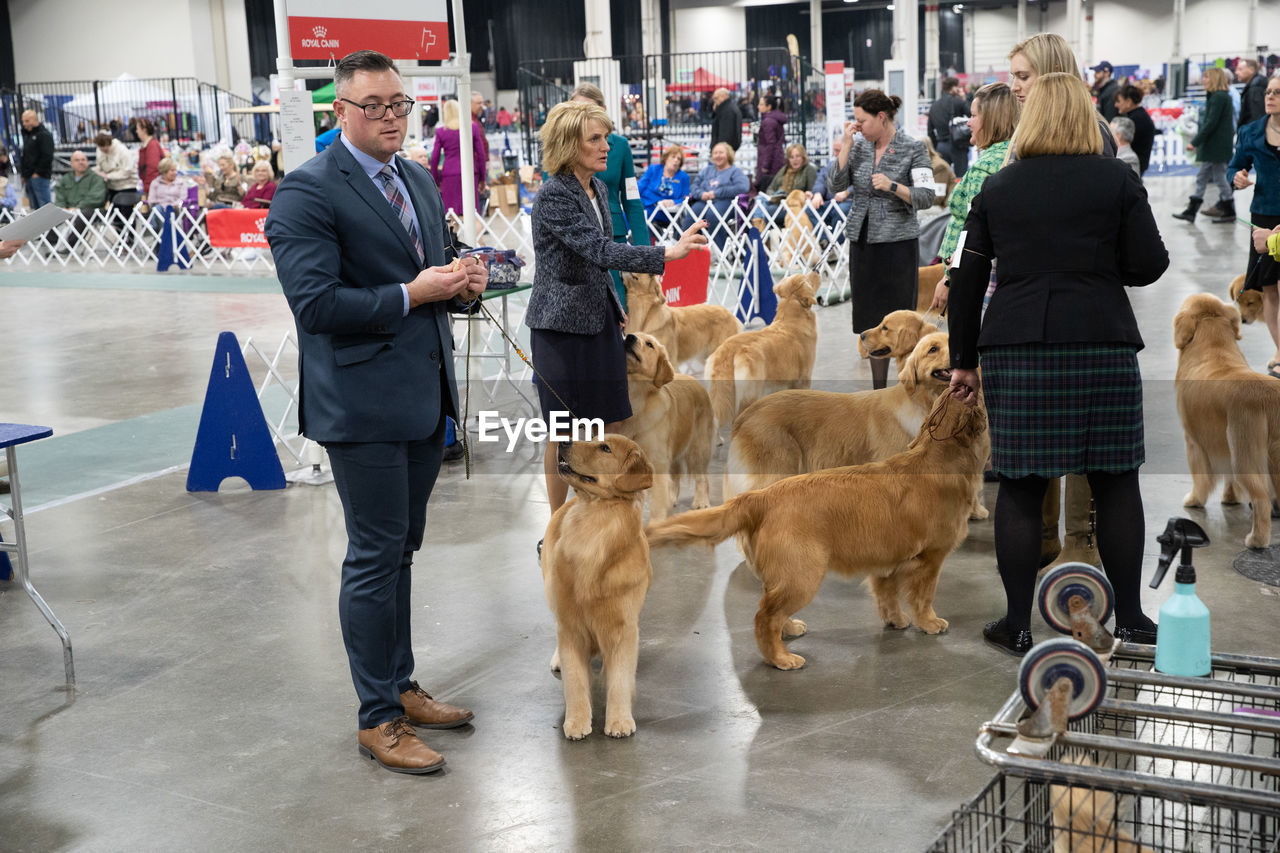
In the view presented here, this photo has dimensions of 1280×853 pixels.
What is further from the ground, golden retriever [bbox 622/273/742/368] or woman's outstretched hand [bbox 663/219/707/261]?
woman's outstretched hand [bbox 663/219/707/261]

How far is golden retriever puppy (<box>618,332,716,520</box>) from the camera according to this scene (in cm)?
465

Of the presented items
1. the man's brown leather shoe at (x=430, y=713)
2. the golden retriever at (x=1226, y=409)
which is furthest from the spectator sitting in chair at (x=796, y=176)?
the man's brown leather shoe at (x=430, y=713)

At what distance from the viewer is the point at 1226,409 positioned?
429 cm

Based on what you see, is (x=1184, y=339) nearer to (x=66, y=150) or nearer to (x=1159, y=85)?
(x=66, y=150)

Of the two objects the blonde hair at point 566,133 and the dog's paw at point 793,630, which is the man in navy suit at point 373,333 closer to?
the blonde hair at point 566,133

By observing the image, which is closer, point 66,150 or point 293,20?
point 293,20

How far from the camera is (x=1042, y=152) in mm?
3137

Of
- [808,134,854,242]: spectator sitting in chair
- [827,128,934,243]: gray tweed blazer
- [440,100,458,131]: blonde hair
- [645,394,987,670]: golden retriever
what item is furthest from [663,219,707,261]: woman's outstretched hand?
[440,100,458,131]: blonde hair

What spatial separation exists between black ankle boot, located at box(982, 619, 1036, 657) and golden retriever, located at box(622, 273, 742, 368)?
3495 mm

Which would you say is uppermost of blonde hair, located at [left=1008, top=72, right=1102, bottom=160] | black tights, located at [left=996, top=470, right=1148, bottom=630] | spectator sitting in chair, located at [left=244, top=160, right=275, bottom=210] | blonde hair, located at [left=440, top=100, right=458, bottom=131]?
blonde hair, located at [left=440, top=100, right=458, bottom=131]

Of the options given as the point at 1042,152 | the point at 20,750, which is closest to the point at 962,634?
the point at 1042,152

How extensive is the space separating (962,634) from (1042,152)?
4.77 ft

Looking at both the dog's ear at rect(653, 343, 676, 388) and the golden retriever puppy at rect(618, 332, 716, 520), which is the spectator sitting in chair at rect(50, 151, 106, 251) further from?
the dog's ear at rect(653, 343, 676, 388)

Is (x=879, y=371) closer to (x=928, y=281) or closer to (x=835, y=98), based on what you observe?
(x=928, y=281)
